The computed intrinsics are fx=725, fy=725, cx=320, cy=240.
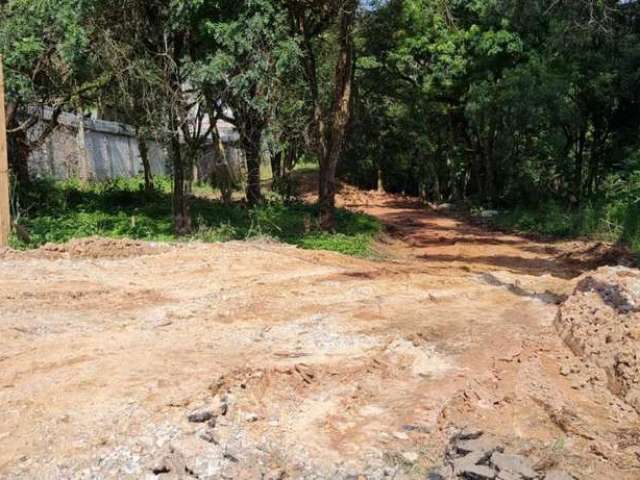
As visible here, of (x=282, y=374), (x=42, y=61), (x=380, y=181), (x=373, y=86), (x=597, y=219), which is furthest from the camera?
(x=380, y=181)

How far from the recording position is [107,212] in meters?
14.6

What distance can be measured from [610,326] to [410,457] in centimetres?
279

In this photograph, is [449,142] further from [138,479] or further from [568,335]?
[138,479]

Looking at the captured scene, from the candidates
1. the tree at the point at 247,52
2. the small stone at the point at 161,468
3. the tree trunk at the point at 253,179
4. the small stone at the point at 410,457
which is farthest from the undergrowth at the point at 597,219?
the small stone at the point at 161,468

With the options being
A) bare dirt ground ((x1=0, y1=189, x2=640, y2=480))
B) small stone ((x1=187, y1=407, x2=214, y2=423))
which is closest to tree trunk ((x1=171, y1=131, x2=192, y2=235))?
bare dirt ground ((x1=0, y1=189, x2=640, y2=480))

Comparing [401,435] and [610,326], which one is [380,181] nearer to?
[610,326]

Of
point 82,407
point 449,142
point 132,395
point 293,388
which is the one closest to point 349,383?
point 293,388

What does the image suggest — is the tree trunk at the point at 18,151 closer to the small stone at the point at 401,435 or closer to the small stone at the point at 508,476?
the small stone at the point at 401,435

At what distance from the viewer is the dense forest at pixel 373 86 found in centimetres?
1146

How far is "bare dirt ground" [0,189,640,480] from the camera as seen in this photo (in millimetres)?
4027

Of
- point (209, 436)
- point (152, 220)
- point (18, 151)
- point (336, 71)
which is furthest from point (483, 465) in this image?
point (18, 151)

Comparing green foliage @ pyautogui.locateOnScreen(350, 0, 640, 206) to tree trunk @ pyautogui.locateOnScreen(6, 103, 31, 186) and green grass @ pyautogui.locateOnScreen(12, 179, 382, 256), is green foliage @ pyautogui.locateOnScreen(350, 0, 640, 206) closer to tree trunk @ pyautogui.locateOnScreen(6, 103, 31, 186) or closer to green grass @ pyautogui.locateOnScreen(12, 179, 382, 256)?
green grass @ pyautogui.locateOnScreen(12, 179, 382, 256)

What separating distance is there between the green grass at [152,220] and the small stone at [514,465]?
322 inches

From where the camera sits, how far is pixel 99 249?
9.98 metres
